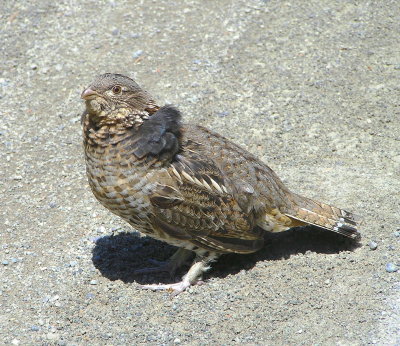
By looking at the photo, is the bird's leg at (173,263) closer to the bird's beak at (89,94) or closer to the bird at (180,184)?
the bird at (180,184)

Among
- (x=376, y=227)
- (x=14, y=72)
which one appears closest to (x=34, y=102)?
(x=14, y=72)

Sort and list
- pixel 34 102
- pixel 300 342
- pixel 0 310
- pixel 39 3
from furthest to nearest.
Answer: pixel 39 3 < pixel 34 102 < pixel 0 310 < pixel 300 342

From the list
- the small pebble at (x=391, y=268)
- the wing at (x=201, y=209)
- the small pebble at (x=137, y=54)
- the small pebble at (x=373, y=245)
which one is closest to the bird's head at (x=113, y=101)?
the wing at (x=201, y=209)

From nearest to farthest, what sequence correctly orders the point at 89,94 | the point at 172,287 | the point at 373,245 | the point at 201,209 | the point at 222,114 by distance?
the point at 89,94
the point at 201,209
the point at 172,287
the point at 373,245
the point at 222,114

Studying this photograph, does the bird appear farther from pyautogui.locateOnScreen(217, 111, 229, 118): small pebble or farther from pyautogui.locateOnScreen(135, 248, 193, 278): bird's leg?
pyautogui.locateOnScreen(217, 111, 229, 118): small pebble

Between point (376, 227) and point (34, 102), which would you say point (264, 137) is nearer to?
point (376, 227)

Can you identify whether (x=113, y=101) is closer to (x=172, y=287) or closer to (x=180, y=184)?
(x=180, y=184)

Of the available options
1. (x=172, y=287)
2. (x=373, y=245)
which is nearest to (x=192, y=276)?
(x=172, y=287)
